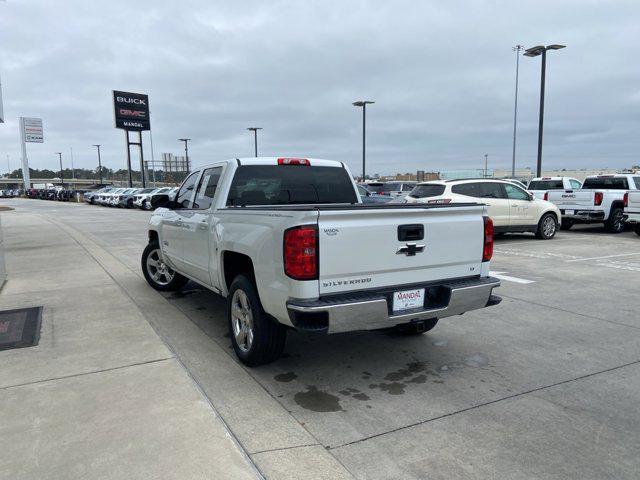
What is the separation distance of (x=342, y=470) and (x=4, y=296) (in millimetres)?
6333

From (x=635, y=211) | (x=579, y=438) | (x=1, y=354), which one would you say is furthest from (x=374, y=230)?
(x=635, y=211)

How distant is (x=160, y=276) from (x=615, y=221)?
47.0 feet

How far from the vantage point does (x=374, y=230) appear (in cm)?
382

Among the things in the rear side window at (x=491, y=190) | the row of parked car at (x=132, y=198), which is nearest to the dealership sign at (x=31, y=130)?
the row of parked car at (x=132, y=198)

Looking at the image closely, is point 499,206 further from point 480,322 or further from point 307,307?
point 307,307

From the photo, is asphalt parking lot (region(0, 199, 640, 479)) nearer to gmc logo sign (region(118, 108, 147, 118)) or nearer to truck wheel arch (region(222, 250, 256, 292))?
truck wheel arch (region(222, 250, 256, 292))

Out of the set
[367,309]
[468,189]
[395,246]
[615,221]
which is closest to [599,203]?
[615,221]

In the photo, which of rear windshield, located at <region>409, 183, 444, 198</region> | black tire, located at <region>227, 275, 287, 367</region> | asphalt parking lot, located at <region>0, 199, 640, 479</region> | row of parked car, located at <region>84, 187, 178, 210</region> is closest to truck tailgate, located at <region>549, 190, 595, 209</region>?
rear windshield, located at <region>409, 183, 444, 198</region>

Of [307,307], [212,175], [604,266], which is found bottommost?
[604,266]

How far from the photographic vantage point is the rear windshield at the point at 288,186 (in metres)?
5.26

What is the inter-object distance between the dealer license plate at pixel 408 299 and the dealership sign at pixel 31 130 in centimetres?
9436

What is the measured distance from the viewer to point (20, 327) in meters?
5.59

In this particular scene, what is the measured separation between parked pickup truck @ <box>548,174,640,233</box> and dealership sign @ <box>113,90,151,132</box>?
5211 cm

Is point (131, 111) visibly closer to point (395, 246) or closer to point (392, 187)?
point (392, 187)
